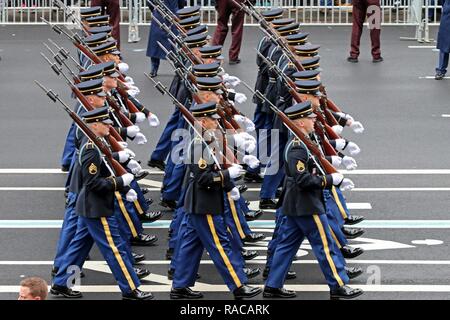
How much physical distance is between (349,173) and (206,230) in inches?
186

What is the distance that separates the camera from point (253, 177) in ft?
54.0

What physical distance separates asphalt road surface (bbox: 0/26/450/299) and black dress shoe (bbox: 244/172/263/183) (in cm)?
37

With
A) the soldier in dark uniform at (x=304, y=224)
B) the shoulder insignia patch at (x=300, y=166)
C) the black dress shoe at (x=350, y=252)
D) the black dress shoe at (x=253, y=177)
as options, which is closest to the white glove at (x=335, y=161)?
the soldier in dark uniform at (x=304, y=224)

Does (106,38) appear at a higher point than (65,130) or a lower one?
higher

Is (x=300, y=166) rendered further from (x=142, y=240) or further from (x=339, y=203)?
(x=142, y=240)

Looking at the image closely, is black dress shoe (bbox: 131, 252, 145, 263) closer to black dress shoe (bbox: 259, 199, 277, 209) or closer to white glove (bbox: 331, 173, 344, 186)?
white glove (bbox: 331, 173, 344, 186)

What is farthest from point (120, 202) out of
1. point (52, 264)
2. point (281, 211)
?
point (281, 211)

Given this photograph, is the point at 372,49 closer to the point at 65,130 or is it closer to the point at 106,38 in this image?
the point at 65,130

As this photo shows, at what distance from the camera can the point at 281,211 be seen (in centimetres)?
1238

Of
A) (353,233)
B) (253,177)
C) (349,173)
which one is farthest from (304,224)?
(349,173)

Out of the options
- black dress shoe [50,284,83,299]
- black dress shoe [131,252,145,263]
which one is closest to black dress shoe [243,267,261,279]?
black dress shoe [131,252,145,263]

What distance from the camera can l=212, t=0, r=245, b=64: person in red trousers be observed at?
2230 centimetres

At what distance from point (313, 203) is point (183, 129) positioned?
3.43 m

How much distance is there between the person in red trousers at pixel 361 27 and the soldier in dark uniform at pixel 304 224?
402 inches
